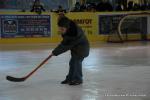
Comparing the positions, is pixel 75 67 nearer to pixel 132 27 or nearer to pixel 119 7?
pixel 132 27

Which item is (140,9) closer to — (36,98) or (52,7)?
(52,7)

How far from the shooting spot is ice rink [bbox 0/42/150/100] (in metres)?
8.02

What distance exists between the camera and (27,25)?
1911 cm

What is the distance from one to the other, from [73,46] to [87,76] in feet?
4.48

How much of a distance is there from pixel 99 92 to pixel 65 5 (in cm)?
1496

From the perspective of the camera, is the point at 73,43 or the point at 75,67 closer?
the point at 73,43

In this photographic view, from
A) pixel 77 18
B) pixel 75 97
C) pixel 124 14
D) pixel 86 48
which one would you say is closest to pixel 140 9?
pixel 124 14

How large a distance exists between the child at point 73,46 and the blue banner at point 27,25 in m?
10.0

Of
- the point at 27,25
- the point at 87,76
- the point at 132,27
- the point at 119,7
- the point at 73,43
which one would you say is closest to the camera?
the point at 73,43

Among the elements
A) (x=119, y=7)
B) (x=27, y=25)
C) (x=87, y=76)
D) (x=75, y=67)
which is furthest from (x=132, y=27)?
(x=75, y=67)

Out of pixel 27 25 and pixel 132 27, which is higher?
pixel 27 25

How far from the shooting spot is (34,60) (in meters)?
13.0

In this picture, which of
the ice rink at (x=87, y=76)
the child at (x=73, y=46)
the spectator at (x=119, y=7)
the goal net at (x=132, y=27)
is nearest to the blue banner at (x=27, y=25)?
the goal net at (x=132, y=27)

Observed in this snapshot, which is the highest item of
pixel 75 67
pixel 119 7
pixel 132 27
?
pixel 119 7
